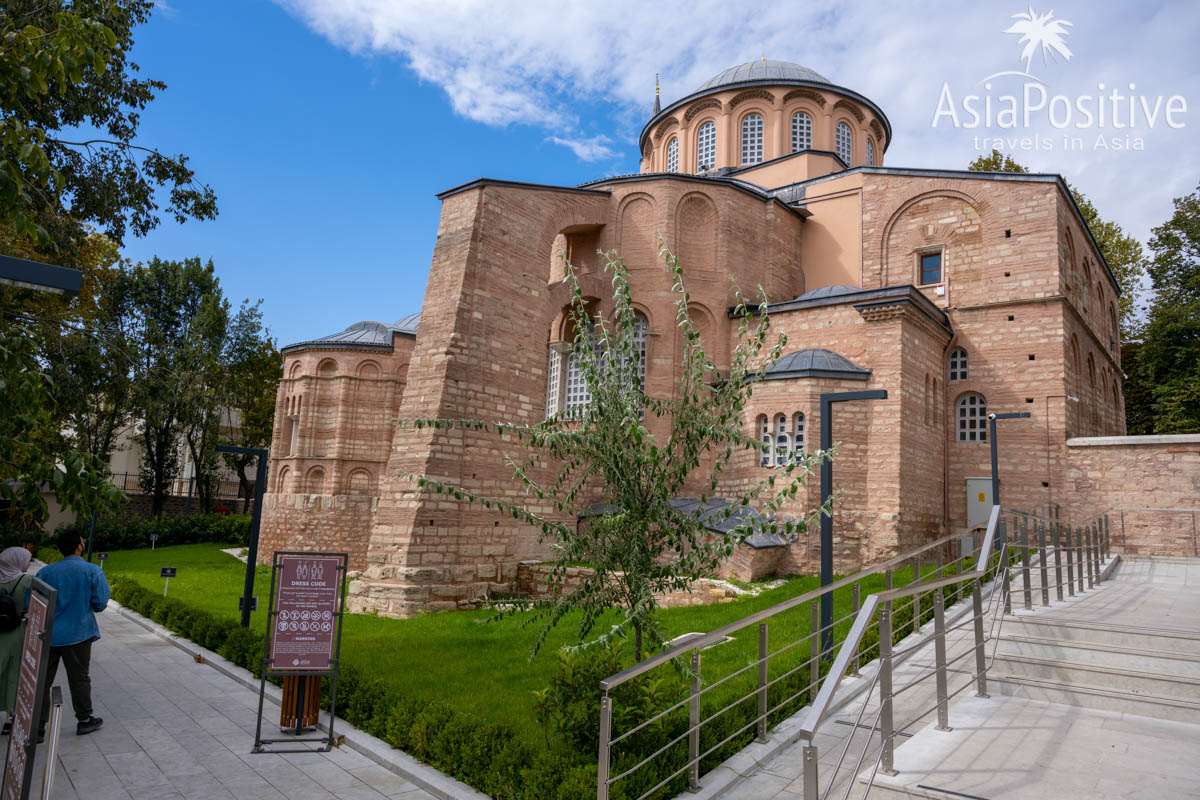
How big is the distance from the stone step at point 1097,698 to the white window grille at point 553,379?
1489 cm

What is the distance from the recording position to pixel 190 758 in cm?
594

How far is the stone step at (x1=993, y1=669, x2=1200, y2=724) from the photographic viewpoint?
5238 millimetres

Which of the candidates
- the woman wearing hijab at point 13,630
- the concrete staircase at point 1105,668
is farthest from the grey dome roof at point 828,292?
the woman wearing hijab at point 13,630

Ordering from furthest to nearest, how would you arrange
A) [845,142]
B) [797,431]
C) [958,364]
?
[845,142], [958,364], [797,431]

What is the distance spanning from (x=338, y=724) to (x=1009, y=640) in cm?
604

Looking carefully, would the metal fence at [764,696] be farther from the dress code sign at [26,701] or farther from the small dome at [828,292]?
the small dome at [828,292]

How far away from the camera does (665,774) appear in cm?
506

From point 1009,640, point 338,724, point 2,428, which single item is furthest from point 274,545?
point 1009,640

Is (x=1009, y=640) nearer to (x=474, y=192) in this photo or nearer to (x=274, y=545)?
(x=474, y=192)

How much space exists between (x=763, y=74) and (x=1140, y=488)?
1870cm

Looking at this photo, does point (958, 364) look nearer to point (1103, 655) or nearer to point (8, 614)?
point (1103, 655)

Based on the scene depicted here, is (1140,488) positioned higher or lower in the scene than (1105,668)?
higher

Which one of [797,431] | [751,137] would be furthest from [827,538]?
[751,137]

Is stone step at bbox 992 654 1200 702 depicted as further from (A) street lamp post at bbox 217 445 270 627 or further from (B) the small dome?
(B) the small dome
